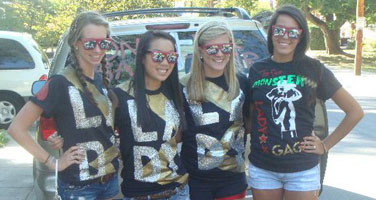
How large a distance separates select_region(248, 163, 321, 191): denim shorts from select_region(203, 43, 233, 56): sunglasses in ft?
2.40

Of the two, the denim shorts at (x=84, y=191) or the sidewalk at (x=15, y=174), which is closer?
the denim shorts at (x=84, y=191)

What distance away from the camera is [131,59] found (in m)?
3.72

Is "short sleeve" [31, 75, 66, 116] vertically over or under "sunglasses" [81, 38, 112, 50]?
under

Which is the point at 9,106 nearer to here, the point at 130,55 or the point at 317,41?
the point at 130,55

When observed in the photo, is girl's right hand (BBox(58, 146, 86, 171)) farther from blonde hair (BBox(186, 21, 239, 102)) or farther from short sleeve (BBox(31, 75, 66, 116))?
blonde hair (BBox(186, 21, 239, 102))

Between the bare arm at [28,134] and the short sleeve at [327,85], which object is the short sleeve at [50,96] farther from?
the short sleeve at [327,85]

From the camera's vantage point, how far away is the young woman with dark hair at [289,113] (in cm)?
281

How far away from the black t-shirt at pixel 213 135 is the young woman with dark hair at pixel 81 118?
1.60 feet

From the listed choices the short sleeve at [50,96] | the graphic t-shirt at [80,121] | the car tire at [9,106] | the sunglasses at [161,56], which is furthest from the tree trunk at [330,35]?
the short sleeve at [50,96]

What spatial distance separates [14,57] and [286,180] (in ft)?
27.2

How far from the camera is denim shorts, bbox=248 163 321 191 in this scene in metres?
2.81

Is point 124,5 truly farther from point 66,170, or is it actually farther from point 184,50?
point 66,170

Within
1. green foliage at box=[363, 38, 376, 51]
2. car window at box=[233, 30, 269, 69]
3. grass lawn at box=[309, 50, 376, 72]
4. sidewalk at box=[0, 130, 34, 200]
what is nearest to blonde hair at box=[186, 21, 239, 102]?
car window at box=[233, 30, 269, 69]

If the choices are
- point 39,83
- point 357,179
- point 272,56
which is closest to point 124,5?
point 357,179
